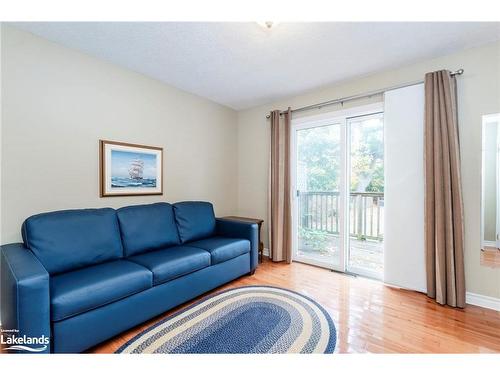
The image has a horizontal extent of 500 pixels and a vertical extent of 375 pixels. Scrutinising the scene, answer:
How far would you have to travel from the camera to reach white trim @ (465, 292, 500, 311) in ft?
6.60

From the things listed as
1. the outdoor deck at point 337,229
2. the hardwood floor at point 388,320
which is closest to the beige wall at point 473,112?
the hardwood floor at point 388,320

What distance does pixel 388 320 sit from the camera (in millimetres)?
1869

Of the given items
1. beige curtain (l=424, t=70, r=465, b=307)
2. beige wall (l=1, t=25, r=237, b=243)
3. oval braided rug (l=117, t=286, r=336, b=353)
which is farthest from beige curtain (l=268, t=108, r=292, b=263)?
beige curtain (l=424, t=70, r=465, b=307)

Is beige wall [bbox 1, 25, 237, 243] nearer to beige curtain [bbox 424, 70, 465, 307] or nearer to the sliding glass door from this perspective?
the sliding glass door

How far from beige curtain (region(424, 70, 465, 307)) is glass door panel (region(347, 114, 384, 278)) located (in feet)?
1.75

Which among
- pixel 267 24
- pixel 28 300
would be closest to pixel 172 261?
pixel 28 300

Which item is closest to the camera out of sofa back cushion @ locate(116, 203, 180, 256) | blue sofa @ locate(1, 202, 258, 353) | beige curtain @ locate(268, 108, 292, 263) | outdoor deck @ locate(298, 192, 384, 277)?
blue sofa @ locate(1, 202, 258, 353)

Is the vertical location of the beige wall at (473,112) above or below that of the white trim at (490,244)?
above

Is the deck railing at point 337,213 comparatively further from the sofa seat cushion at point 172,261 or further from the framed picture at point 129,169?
the framed picture at point 129,169

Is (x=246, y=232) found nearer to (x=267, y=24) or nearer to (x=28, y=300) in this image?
(x=28, y=300)

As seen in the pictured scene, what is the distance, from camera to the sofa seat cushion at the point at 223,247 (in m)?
2.37

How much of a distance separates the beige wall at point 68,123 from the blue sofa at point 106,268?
29cm

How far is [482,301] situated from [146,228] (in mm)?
3278
